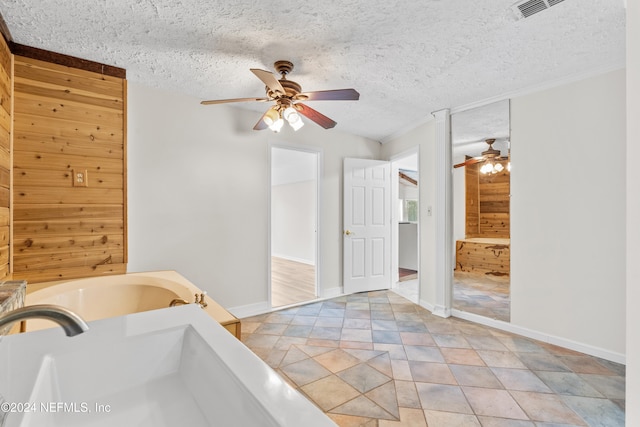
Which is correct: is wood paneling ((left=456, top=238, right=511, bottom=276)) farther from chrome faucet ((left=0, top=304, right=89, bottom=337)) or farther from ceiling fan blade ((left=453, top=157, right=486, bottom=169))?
chrome faucet ((left=0, top=304, right=89, bottom=337))

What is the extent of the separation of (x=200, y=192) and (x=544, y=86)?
3.42 meters

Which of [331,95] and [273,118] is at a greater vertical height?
[331,95]

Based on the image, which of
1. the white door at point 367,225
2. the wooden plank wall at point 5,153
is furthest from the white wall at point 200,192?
the white door at point 367,225

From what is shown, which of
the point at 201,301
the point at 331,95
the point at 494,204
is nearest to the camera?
the point at 201,301

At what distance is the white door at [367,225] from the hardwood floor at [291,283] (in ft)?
2.12

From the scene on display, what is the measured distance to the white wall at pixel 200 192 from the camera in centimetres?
271

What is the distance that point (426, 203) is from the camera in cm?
367

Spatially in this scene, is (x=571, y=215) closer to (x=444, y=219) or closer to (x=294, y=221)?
(x=444, y=219)

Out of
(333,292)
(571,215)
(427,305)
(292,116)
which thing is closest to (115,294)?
(292,116)

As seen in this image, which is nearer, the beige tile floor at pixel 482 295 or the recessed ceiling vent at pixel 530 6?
the recessed ceiling vent at pixel 530 6

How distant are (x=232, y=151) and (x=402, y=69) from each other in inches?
75.2

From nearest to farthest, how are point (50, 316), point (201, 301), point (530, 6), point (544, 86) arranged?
1. point (50, 316)
2. point (530, 6)
3. point (201, 301)
4. point (544, 86)

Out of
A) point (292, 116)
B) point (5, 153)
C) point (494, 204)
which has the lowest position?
point (494, 204)

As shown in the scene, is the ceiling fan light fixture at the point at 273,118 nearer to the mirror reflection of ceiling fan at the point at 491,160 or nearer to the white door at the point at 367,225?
the white door at the point at 367,225
